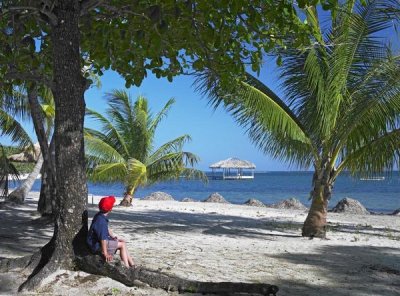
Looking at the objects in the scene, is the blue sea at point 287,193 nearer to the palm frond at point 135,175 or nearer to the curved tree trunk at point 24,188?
the palm frond at point 135,175

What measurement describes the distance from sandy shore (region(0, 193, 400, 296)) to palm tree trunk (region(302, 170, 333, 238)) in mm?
373

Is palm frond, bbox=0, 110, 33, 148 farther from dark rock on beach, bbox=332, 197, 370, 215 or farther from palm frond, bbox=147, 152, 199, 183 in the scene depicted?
dark rock on beach, bbox=332, 197, 370, 215

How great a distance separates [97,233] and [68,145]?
1.21 m

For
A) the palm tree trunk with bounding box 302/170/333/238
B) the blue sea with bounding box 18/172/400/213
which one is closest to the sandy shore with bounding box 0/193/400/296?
the palm tree trunk with bounding box 302/170/333/238

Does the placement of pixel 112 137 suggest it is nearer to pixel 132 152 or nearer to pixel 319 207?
pixel 132 152

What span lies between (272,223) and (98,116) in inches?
362

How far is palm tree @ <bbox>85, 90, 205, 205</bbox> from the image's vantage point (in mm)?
18781

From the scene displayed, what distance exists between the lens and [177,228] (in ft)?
39.2

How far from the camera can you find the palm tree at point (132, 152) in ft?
61.6

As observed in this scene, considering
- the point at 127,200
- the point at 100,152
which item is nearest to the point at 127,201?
the point at 127,200

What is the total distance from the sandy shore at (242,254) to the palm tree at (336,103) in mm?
1502

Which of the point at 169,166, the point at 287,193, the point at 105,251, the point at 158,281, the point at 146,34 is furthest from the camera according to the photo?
the point at 287,193

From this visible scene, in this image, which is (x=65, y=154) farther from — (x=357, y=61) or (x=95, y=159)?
(x=95, y=159)

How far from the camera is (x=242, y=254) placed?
8344mm
